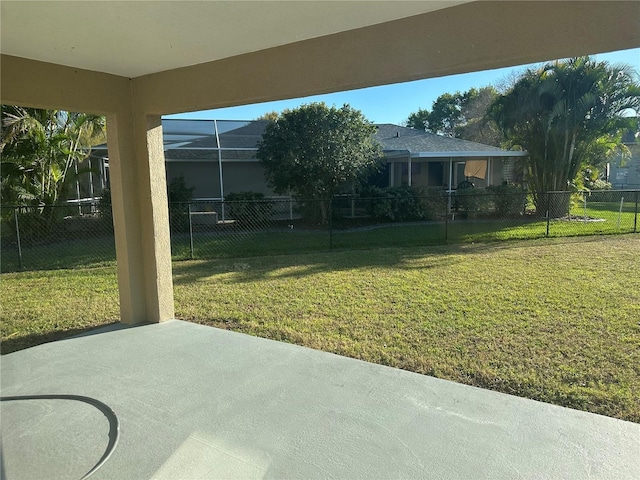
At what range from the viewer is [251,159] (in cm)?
1576

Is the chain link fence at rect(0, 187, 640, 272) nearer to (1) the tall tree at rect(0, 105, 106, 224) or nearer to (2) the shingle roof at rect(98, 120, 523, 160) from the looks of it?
(1) the tall tree at rect(0, 105, 106, 224)

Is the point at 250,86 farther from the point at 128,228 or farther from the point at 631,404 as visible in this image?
the point at 631,404

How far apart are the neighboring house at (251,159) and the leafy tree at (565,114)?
135cm

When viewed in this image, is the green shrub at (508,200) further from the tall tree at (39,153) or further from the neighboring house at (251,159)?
the tall tree at (39,153)

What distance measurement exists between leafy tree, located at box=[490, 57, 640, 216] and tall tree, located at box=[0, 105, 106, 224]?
1354 centimetres

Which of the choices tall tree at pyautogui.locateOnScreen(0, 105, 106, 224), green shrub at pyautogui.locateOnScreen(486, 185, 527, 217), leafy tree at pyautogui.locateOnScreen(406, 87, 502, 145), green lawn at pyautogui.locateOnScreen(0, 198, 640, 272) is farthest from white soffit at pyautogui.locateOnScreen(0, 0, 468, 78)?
leafy tree at pyautogui.locateOnScreen(406, 87, 502, 145)

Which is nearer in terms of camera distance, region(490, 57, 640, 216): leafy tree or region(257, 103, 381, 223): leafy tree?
region(257, 103, 381, 223): leafy tree

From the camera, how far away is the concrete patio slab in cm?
238

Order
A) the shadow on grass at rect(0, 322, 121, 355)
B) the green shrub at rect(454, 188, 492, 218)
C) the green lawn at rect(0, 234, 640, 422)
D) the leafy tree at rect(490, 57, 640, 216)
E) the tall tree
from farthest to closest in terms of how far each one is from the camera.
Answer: the green shrub at rect(454, 188, 492, 218) → the leafy tree at rect(490, 57, 640, 216) → the tall tree → the shadow on grass at rect(0, 322, 121, 355) → the green lawn at rect(0, 234, 640, 422)

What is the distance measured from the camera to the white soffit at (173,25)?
2.54m

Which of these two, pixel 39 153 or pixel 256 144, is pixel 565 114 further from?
pixel 39 153

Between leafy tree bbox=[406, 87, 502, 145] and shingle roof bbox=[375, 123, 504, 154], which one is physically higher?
→ leafy tree bbox=[406, 87, 502, 145]

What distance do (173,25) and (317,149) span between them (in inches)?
390

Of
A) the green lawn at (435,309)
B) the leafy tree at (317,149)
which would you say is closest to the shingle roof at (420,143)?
the leafy tree at (317,149)
